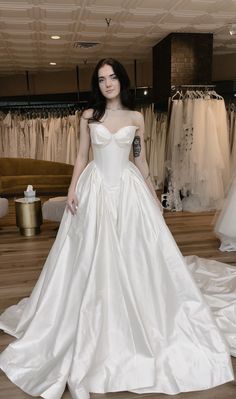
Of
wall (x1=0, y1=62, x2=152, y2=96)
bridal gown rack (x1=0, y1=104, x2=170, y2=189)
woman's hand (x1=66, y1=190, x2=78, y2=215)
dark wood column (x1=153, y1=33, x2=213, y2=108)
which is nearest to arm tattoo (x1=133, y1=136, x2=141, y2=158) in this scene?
woman's hand (x1=66, y1=190, x2=78, y2=215)

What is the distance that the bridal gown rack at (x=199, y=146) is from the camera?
561 cm

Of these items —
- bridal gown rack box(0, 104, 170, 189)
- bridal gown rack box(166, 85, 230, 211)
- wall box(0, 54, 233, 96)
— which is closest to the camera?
bridal gown rack box(166, 85, 230, 211)

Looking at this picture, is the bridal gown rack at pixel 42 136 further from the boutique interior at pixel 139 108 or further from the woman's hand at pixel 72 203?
the woman's hand at pixel 72 203

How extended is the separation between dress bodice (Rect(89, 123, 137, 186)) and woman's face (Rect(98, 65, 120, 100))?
7.4 inches

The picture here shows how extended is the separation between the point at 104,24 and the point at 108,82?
140 inches

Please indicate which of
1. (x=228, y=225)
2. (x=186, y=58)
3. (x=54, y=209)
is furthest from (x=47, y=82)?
(x=228, y=225)

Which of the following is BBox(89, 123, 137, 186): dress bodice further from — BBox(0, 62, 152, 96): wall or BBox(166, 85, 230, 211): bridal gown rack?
BBox(0, 62, 152, 96): wall

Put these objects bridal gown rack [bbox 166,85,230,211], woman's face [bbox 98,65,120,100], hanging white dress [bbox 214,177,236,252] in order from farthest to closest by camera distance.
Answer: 1. bridal gown rack [bbox 166,85,230,211]
2. hanging white dress [bbox 214,177,236,252]
3. woman's face [bbox 98,65,120,100]

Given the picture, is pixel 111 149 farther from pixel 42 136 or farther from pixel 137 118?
pixel 42 136

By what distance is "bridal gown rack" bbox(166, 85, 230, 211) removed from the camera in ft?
18.4

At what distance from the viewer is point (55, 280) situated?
2.09 meters

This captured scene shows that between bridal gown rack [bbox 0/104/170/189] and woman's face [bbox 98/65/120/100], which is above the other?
woman's face [bbox 98/65/120/100]

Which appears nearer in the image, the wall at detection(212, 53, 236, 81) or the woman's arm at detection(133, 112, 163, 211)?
the woman's arm at detection(133, 112, 163, 211)

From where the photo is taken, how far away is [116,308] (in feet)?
6.46
